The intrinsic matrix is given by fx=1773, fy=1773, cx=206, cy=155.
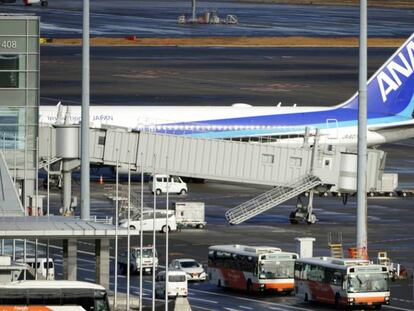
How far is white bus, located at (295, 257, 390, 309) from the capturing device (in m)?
84.9

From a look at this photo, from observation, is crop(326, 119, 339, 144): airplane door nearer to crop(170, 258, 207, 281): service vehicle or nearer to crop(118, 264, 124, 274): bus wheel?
crop(118, 264, 124, 274): bus wheel

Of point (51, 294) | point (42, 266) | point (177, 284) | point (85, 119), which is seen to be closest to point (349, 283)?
point (177, 284)

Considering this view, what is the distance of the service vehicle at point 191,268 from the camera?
94.9 meters

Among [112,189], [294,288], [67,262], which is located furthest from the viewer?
[112,189]

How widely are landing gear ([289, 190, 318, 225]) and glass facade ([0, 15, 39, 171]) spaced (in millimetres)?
24379

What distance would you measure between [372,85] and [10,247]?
55205 millimetres

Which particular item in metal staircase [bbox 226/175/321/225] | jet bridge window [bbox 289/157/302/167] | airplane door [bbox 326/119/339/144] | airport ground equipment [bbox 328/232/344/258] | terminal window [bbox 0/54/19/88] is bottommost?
airport ground equipment [bbox 328/232/344/258]

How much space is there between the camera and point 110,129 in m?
123

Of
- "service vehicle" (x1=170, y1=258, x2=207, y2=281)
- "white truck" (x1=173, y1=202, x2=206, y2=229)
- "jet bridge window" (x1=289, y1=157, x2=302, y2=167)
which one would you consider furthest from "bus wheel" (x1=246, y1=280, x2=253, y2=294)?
"jet bridge window" (x1=289, y1=157, x2=302, y2=167)

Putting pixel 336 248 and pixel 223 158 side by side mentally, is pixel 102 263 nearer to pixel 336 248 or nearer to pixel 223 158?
pixel 336 248

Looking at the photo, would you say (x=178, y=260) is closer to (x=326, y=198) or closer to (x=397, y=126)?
(x=326, y=198)

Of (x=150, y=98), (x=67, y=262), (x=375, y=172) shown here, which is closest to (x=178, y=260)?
(x=67, y=262)

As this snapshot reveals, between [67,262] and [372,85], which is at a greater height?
[372,85]

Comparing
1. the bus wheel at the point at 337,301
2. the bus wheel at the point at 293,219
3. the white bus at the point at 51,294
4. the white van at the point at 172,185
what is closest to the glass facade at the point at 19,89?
the bus wheel at the point at 293,219
